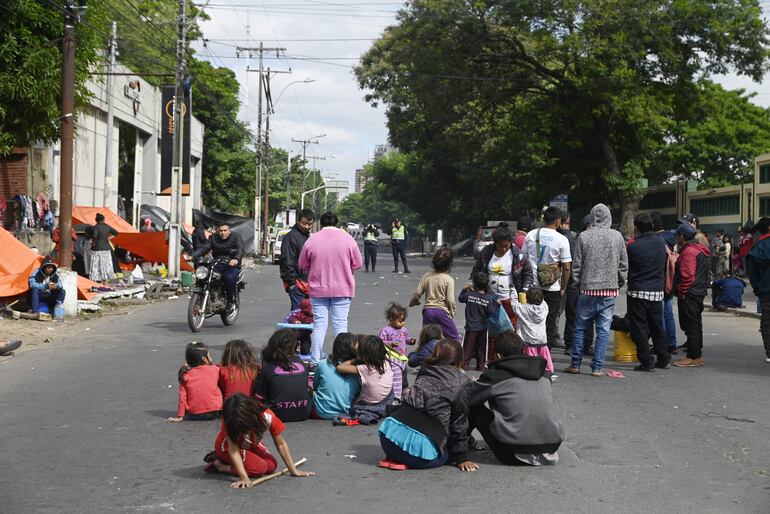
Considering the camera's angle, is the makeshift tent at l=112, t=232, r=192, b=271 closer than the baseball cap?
No

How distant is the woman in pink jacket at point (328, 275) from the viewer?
10.7 meters

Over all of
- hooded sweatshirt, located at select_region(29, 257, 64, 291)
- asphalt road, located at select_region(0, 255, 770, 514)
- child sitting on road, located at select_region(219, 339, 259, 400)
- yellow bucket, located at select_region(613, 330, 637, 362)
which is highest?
hooded sweatshirt, located at select_region(29, 257, 64, 291)

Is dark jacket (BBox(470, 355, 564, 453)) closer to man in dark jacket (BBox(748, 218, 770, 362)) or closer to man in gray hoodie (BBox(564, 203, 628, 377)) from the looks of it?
man in gray hoodie (BBox(564, 203, 628, 377))

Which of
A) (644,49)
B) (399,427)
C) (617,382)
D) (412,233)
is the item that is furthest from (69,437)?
(412,233)

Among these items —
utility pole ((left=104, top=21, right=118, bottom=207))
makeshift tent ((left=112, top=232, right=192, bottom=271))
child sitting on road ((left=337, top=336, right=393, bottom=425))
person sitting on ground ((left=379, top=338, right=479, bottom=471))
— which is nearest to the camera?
person sitting on ground ((left=379, top=338, right=479, bottom=471))

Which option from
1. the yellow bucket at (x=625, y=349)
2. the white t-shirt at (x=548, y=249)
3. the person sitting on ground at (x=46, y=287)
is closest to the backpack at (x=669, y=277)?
the yellow bucket at (x=625, y=349)

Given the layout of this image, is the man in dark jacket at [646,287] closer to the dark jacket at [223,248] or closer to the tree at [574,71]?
the dark jacket at [223,248]

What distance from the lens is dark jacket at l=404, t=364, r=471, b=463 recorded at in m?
6.95

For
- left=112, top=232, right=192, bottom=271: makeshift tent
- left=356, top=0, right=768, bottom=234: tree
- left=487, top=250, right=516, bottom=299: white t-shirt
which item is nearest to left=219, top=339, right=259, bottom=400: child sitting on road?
left=487, top=250, right=516, bottom=299: white t-shirt

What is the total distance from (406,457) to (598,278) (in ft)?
16.2

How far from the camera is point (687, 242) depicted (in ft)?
40.1

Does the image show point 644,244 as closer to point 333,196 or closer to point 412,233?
point 412,233

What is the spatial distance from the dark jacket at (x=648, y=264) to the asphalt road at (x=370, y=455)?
1.03m

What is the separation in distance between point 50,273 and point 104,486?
1169cm
